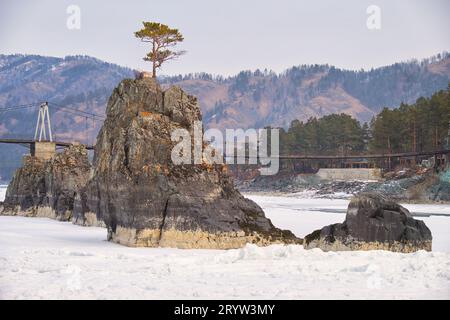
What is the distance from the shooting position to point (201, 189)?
91.3 feet

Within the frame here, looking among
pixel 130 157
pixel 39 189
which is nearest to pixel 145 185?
pixel 130 157

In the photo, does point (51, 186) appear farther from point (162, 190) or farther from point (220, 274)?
point (220, 274)

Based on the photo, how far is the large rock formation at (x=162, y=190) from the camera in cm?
2673

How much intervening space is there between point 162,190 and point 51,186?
98.8ft

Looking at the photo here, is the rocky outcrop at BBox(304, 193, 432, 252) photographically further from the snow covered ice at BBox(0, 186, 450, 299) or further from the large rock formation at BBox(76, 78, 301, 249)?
the large rock formation at BBox(76, 78, 301, 249)

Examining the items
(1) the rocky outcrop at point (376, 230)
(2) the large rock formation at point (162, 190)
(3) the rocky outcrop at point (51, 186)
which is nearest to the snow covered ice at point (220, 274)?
(2) the large rock formation at point (162, 190)

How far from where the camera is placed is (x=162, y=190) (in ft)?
89.5

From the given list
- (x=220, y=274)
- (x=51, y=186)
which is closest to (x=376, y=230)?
(x=220, y=274)

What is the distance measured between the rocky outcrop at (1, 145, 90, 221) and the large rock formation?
834 inches

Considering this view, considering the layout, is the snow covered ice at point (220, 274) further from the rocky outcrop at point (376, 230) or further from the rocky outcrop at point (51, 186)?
the rocky outcrop at point (51, 186)

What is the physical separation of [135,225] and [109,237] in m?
3.18

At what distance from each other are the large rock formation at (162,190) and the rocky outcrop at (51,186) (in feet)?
69.5

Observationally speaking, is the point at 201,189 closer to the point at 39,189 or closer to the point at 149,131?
the point at 149,131

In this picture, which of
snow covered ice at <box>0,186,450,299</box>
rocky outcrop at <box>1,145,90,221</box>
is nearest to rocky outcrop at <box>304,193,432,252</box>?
snow covered ice at <box>0,186,450,299</box>
